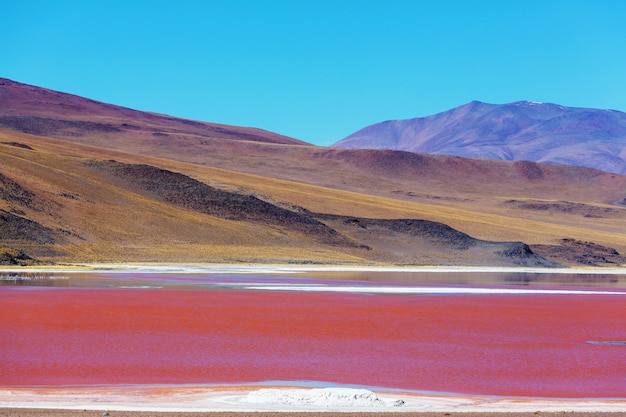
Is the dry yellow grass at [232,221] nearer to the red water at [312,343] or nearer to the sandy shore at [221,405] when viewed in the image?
the red water at [312,343]

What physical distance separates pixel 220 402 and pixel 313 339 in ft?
25.3

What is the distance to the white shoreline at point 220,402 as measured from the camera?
12812 millimetres

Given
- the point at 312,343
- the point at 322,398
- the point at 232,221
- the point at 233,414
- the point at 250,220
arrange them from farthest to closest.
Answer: the point at 250,220, the point at 232,221, the point at 312,343, the point at 322,398, the point at 233,414

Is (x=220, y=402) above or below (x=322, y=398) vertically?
below

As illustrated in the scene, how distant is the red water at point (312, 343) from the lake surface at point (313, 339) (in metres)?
0.03

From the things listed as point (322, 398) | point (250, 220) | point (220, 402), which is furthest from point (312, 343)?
point (250, 220)

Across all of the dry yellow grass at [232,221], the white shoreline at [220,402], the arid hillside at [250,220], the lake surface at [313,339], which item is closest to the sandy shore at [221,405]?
the white shoreline at [220,402]

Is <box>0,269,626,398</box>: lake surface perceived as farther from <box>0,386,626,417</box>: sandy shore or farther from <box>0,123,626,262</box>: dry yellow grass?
<box>0,123,626,262</box>: dry yellow grass

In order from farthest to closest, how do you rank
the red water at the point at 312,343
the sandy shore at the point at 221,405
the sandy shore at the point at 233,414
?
the red water at the point at 312,343 → the sandy shore at the point at 221,405 → the sandy shore at the point at 233,414

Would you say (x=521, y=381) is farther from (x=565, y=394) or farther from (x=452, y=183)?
(x=452, y=183)

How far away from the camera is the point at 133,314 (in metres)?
25.5

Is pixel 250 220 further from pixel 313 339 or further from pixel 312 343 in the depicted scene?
pixel 312 343

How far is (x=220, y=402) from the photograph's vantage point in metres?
13.3

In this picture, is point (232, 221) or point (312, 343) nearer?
point (312, 343)
